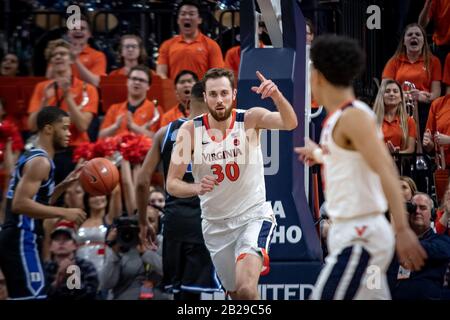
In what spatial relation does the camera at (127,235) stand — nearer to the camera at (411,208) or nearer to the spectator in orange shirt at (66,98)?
the spectator in orange shirt at (66,98)

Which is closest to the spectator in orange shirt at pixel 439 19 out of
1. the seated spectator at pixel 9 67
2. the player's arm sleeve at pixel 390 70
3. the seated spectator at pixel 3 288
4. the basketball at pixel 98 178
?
the player's arm sleeve at pixel 390 70

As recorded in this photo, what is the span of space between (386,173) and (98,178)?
178 inches

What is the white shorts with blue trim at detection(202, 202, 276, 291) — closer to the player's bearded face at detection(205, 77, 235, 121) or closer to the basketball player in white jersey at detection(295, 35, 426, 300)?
the player's bearded face at detection(205, 77, 235, 121)

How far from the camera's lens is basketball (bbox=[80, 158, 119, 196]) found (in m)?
9.61

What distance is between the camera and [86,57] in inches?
476

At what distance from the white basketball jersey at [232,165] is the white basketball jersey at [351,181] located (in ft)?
6.98

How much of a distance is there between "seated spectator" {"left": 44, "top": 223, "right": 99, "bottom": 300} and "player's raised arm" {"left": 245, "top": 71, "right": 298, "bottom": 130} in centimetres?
236

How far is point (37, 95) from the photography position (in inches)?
456

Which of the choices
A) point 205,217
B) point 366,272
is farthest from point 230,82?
point 366,272

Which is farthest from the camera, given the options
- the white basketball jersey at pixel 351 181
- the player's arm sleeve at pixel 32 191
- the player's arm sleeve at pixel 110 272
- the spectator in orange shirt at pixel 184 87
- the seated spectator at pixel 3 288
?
the spectator in orange shirt at pixel 184 87

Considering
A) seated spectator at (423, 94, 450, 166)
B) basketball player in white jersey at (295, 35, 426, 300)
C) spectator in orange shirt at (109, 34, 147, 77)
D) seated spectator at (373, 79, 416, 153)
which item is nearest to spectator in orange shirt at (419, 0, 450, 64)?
seated spectator at (423, 94, 450, 166)

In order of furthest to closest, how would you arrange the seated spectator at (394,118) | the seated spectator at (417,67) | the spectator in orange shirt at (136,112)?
the spectator in orange shirt at (136,112) → the seated spectator at (417,67) → the seated spectator at (394,118)

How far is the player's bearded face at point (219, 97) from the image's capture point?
7.91 m
